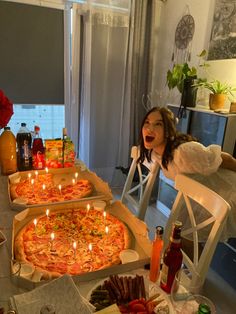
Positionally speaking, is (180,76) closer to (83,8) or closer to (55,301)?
(83,8)

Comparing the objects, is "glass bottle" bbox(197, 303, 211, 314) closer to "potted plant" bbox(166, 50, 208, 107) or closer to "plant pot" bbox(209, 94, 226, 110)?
"plant pot" bbox(209, 94, 226, 110)

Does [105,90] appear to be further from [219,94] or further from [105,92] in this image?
[219,94]

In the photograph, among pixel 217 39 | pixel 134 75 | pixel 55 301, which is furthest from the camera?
pixel 134 75

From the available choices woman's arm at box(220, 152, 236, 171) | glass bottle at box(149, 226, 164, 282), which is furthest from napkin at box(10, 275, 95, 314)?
woman's arm at box(220, 152, 236, 171)

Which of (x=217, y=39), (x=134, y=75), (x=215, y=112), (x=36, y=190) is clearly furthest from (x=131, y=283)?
(x=134, y=75)

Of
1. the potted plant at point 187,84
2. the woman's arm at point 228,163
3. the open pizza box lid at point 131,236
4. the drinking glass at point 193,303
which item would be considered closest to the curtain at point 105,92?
the potted plant at point 187,84

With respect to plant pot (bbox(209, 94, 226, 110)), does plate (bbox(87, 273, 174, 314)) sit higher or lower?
lower

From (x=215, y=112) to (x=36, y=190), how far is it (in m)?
1.65

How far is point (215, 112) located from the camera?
2.27 metres

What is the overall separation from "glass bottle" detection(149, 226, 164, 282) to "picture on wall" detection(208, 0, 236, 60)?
2174 millimetres

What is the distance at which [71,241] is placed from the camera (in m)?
1.11

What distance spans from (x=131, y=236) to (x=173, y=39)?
9.20 ft

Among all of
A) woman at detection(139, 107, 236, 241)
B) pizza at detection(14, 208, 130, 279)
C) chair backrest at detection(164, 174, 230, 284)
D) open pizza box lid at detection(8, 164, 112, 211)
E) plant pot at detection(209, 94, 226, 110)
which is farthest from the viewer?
plant pot at detection(209, 94, 226, 110)

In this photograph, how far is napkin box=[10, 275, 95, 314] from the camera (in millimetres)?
695
